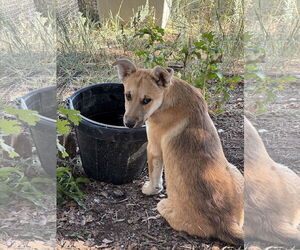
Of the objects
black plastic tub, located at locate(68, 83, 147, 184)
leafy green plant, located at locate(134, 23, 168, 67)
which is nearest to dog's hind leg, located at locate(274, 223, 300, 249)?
black plastic tub, located at locate(68, 83, 147, 184)

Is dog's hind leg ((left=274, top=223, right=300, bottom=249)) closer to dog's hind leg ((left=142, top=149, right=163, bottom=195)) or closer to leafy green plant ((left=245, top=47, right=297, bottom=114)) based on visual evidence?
leafy green plant ((left=245, top=47, right=297, bottom=114))

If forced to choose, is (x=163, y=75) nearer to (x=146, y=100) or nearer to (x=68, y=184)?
(x=146, y=100)

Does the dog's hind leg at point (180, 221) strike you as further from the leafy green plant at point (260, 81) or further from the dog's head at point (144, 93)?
the leafy green plant at point (260, 81)

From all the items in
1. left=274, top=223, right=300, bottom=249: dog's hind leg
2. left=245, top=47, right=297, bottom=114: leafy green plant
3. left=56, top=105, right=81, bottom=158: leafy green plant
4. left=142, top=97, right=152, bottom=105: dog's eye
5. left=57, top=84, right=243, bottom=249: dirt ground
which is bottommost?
left=57, top=84, right=243, bottom=249: dirt ground

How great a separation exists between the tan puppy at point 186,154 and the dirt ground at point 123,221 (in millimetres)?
59

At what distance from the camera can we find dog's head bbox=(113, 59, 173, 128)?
1867 millimetres

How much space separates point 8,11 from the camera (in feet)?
4.39

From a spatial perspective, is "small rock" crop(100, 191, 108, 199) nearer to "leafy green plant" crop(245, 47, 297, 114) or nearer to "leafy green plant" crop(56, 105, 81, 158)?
"leafy green plant" crop(56, 105, 81, 158)

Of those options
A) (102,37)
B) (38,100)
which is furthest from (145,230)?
(102,37)

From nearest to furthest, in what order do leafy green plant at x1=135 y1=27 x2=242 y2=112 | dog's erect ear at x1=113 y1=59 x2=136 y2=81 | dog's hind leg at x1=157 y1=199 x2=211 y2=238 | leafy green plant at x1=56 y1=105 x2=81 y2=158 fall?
leafy green plant at x1=56 y1=105 x2=81 y2=158 → dog's hind leg at x1=157 y1=199 x2=211 y2=238 → dog's erect ear at x1=113 y1=59 x2=136 y2=81 → leafy green plant at x1=135 y1=27 x2=242 y2=112

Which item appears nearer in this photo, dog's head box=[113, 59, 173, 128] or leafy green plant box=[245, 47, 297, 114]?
leafy green plant box=[245, 47, 297, 114]

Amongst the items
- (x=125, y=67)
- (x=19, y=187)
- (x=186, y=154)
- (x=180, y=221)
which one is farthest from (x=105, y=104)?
(x=19, y=187)

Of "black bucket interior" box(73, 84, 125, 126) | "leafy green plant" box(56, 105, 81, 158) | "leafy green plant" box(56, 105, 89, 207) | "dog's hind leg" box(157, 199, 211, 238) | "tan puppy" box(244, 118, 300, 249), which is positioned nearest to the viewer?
"tan puppy" box(244, 118, 300, 249)

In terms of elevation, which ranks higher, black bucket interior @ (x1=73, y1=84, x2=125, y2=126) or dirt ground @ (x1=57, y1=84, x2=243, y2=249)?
black bucket interior @ (x1=73, y1=84, x2=125, y2=126)
